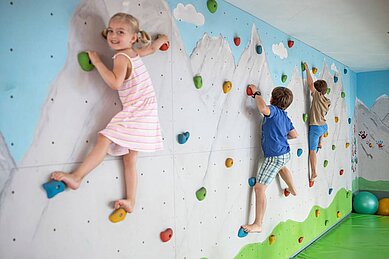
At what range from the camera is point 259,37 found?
94.1 inches

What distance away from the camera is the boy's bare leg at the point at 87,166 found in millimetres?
1159

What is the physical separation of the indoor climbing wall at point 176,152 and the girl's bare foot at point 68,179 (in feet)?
0.10

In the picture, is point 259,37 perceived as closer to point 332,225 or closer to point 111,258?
point 111,258

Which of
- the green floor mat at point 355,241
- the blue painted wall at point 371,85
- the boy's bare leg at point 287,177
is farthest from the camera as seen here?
the blue painted wall at point 371,85

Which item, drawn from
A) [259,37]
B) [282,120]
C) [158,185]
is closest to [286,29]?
[259,37]

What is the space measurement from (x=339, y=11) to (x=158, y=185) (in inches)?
62.6

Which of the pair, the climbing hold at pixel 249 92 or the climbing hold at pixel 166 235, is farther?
the climbing hold at pixel 249 92

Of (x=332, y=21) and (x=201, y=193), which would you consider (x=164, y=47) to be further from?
(x=332, y=21)

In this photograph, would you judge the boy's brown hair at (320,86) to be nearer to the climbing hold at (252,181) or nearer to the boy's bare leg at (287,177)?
the boy's bare leg at (287,177)

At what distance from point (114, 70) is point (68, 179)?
1.32 feet

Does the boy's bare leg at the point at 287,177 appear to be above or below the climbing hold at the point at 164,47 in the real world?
below

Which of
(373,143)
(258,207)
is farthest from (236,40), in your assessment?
(373,143)

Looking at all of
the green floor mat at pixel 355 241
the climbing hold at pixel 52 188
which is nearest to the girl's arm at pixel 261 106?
the climbing hold at pixel 52 188

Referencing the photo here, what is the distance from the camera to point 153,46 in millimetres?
1471
